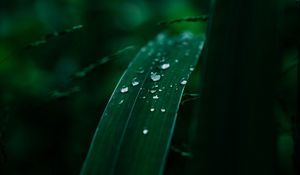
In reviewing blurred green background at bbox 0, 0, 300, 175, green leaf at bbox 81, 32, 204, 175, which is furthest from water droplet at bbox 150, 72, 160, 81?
blurred green background at bbox 0, 0, 300, 175

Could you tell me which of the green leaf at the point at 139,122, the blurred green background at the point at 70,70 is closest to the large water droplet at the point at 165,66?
the green leaf at the point at 139,122

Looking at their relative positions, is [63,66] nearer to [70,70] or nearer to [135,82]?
[70,70]

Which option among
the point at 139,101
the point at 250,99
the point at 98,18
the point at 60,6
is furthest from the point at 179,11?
the point at 250,99

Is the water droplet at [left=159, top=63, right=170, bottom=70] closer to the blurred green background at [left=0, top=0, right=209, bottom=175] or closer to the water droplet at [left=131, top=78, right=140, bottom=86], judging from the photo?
the water droplet at [left=131, top=78, right=140, bottom=86]

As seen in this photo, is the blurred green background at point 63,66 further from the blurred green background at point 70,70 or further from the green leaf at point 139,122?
the green leaf at point 139,122

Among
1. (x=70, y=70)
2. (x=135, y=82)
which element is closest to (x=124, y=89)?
(x=135, y=82)
